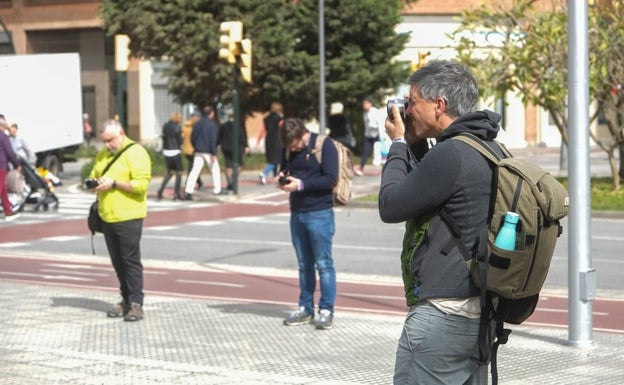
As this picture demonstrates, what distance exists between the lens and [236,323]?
10.8m

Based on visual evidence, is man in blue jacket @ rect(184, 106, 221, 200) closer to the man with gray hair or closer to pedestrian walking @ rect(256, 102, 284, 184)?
pedestrian walking @ rect(256, 102, 284, 184)

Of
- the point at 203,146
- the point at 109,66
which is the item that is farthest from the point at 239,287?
the point at 109,66

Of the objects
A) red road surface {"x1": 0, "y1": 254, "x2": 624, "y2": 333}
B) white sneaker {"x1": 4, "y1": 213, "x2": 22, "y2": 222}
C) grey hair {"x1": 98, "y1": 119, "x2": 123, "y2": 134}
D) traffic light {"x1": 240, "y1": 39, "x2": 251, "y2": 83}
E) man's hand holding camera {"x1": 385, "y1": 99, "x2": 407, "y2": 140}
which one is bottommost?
white sneaker {"x1": 4, "y1": 213, "x2": 22, "y2": 222}

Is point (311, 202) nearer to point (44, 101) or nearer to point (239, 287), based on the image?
point (239, 287)

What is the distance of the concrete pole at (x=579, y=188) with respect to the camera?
30.7ft

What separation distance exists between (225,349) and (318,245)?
4.22 feet

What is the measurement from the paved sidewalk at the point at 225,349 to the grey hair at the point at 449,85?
3847 mm

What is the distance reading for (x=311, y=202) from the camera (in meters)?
10.4

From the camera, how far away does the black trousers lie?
1098cm

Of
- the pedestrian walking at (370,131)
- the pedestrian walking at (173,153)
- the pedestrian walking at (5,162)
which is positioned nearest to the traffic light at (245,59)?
the pedestrian walking at (173,153)

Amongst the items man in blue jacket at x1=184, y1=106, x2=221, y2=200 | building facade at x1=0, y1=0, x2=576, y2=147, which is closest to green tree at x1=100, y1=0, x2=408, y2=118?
man in blue jacket at x1=184, y1=106, x2=221, y2=200

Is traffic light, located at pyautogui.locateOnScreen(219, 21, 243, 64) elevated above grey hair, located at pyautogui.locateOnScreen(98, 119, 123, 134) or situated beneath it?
elevated above

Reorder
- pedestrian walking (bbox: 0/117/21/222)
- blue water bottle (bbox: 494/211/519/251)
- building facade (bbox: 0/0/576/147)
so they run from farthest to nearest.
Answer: building facade (bbox: 0/0/576/147) < pedestrian walking (bbox: 0/117/21/222) < blue water bottle (bbox: 494/211/519/251)

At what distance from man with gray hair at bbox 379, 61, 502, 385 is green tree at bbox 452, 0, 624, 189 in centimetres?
1918
